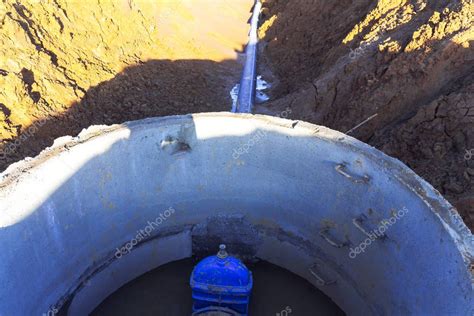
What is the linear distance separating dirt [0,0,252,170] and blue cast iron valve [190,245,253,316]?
3.48 meters

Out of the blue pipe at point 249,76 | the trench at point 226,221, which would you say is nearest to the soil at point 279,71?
the blue pipe at point 249,76

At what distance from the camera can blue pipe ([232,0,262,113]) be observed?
8.57 meters

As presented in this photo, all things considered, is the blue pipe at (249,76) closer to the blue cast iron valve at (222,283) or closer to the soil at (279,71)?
the soil at (279,71)

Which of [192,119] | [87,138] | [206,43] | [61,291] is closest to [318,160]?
[192,119]

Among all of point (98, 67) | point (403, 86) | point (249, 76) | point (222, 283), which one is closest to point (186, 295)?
point (222, 283)

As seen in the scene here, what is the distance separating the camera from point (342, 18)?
368 inches

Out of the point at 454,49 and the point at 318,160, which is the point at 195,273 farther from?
the point at 454,49

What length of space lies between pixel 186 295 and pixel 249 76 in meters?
5.54

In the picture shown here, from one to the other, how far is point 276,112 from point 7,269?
5378mm

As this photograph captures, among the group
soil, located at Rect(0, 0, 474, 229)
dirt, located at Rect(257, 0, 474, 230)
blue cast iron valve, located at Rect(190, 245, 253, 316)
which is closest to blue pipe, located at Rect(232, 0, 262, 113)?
soil, located at Rect(0, 0, 474, 229)

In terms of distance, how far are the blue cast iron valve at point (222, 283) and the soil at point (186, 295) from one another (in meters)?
0.63

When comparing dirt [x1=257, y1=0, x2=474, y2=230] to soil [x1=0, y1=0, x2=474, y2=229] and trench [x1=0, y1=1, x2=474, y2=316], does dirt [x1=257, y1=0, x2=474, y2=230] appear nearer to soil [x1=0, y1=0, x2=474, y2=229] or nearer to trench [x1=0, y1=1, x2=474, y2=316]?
soil [x1=0, y1=0, x2=474, y2=229]

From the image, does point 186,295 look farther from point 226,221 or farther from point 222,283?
point 226,221

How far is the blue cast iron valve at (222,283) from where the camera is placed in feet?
15.4
